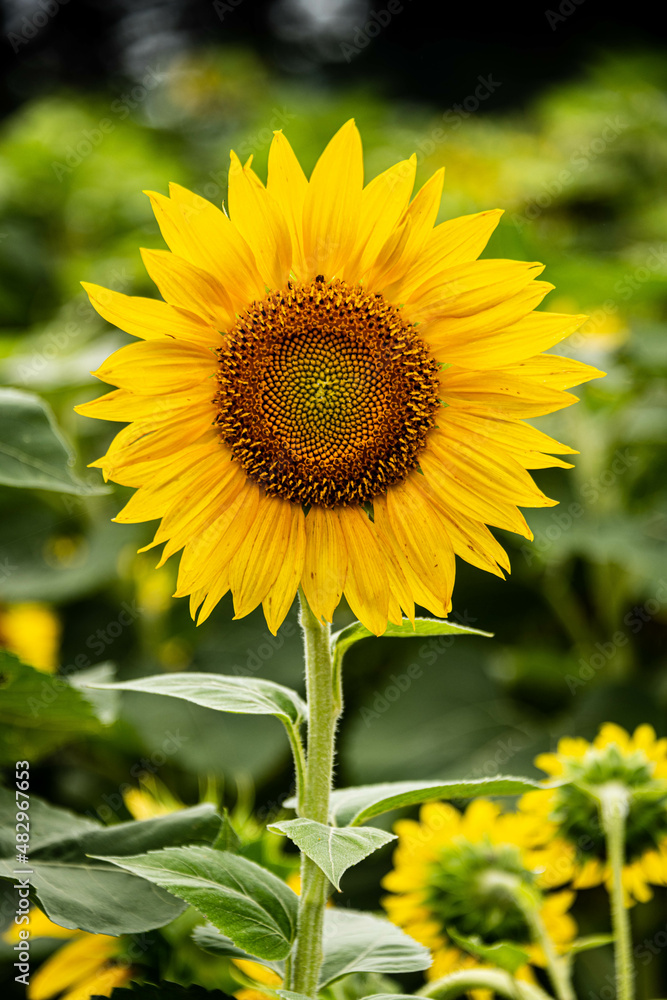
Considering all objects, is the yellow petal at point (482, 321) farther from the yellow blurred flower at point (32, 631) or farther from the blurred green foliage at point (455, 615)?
the yellow blurred flower at point (32, 631)

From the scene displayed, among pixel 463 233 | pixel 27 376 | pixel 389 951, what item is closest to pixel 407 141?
pixel 27 376

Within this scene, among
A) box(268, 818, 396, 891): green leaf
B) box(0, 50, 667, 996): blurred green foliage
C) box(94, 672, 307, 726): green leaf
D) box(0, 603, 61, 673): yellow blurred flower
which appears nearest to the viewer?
box(268, 818, 396, 891): green leaf

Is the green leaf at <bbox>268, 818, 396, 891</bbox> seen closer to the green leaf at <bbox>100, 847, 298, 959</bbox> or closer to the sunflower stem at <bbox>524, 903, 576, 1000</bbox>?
the green leaf at <bbox>100, 847, 298, 959</bbox>

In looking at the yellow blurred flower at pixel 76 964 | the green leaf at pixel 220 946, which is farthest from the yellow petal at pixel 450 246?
the yellow blurred flower at pixel 76 964

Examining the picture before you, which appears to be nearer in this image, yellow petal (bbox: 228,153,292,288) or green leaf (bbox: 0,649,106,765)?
yellow petal (bbox: 228,153,292,288)

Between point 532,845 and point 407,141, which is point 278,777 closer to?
point 532,845

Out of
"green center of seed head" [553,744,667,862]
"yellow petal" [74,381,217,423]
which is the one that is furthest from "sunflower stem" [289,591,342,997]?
"green center of seed head" [553,744,667,862]
